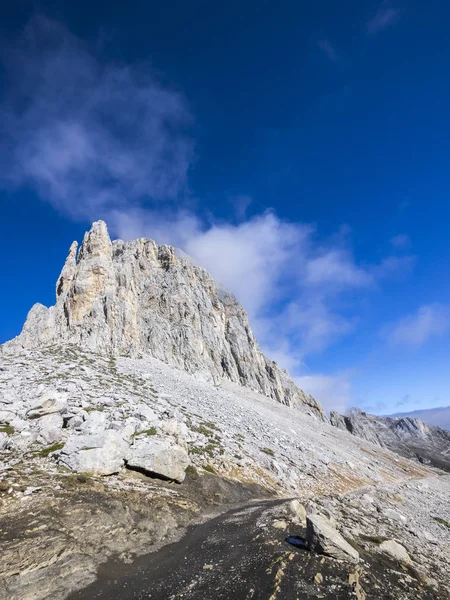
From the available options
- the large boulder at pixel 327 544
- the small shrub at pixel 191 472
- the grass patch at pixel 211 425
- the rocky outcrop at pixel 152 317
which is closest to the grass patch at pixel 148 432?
the small shrub at pixel 191 472

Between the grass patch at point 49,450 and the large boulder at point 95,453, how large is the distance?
885 mm

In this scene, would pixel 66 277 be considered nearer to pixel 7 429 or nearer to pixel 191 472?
pixel 7 429

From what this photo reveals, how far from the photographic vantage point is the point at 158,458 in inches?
771

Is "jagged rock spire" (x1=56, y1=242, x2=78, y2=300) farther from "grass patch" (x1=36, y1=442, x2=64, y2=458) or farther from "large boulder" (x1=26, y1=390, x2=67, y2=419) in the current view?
"grass patch" (x1=36, y1=442, x2=64, y2=458)

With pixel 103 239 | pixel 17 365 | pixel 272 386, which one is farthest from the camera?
pixel 272 386

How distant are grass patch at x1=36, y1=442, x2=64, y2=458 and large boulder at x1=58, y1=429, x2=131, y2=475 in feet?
2.90

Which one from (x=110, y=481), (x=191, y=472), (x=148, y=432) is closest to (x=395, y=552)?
(x=191, y=472)

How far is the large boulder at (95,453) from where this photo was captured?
16641 millimetres

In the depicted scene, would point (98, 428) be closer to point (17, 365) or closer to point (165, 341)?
point (17, 365)

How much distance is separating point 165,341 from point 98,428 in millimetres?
73432

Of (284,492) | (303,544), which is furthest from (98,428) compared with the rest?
(284,492)

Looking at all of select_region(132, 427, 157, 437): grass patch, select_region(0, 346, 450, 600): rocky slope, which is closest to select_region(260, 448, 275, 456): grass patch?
select_region(0, 346, 450, 600): rocky slope

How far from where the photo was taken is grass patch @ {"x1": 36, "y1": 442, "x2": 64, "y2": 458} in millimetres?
17141

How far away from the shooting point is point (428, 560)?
15609mm
